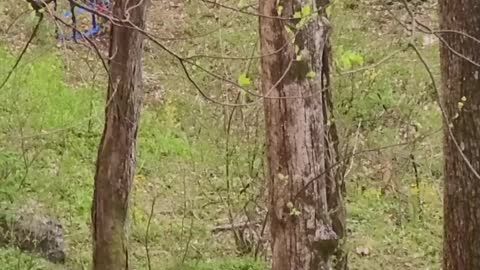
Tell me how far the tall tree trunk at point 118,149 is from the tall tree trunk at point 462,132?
265cm

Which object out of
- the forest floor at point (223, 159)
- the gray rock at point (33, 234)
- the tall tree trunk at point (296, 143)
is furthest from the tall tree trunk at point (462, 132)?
the gray rock at point (33, 234)

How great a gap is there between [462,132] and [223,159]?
4.33m

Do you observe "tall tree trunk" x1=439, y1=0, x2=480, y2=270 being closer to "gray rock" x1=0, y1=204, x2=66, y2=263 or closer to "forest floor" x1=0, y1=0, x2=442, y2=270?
"forest floor" x1=0, y1=0, x2=442, y2=270

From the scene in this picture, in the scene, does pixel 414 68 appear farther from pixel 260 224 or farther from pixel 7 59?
pixel 7 59

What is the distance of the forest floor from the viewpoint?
8891mm

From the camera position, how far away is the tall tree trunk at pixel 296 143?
4836 millimetres

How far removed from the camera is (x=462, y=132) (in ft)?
A: 17.6

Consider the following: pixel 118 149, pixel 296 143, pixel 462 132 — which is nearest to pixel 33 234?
pixel 118 149

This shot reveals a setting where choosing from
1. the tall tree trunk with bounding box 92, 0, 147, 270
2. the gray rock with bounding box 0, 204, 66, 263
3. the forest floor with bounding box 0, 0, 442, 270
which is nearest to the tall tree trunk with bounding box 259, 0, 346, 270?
the tall tree trunk with bounding box 92, 0, 147, 270

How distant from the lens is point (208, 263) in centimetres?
857

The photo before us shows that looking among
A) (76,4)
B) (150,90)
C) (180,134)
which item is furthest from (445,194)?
(150,90)

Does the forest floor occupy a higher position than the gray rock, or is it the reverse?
the forest floor

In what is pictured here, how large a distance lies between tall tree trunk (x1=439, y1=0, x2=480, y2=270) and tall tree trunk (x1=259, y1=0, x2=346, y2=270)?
2.83 feet

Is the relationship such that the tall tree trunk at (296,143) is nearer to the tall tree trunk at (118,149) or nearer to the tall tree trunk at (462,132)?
the tall tree trunk at (462,132)
